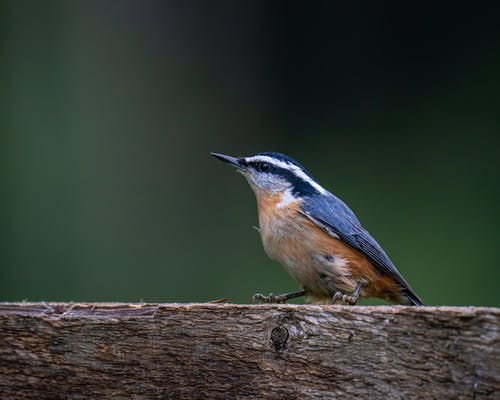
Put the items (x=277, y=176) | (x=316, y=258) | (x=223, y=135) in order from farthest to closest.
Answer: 1. (x=223, y=135)
2. (x=277, y=176)
3. (x=316, y=258)

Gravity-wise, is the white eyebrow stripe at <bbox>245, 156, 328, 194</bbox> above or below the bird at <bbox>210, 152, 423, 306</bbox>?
above

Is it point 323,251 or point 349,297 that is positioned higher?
point 323,251

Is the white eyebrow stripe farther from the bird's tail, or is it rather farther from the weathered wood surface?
the weathered wood surface

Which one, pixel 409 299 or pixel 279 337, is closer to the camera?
pixel 279 337

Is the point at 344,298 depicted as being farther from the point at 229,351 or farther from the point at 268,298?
the point at 229,351

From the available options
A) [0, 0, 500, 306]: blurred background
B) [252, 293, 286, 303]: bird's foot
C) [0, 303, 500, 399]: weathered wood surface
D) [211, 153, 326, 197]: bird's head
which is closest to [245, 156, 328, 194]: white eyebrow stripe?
[211, 153, 326, 197]: bird's head

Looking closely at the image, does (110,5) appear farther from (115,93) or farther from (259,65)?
(259,65)

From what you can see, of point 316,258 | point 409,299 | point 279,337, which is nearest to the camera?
point 279,337

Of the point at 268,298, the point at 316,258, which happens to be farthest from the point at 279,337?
the point at 316,258

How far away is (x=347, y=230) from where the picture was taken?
4.17 metres

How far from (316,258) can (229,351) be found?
56.6 inches

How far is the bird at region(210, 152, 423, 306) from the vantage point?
3955 millimetres

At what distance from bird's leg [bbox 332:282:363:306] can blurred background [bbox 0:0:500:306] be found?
155cm

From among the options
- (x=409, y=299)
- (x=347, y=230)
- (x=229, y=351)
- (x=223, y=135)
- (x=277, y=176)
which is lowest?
(x=409, y=299)
